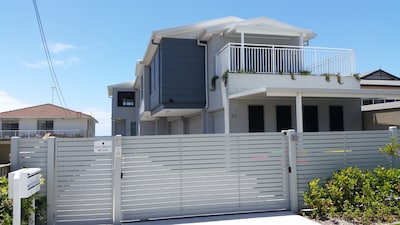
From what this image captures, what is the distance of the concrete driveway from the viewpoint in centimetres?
568

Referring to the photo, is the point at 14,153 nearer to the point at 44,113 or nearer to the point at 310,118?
the point at 310,118

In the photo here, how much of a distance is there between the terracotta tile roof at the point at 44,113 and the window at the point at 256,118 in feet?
91.5

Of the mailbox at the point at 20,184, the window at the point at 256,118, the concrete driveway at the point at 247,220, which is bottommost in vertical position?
the concrete driveway at the point at 247,220

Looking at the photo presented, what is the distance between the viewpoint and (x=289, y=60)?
12953 millimetres

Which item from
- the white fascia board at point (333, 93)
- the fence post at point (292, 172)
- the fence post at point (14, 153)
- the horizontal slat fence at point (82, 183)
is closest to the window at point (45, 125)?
the white fascia board at point (333, 93)

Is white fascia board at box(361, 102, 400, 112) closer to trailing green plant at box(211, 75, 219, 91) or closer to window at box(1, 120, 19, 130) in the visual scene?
trailing green plant at box(211, 75, 219, 91)

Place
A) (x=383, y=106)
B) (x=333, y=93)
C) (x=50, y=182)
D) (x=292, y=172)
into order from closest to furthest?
(x=50, y=182) → (x=292, y=172) → (x=333, y=93) → (x=383, y=106)

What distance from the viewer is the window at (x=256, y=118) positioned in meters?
11.9

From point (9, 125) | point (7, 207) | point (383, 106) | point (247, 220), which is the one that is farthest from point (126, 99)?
point (7, 207)

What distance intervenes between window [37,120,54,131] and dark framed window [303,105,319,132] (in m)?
29.9

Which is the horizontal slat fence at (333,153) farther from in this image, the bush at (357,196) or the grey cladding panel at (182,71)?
the grey cladding panel at (182,71)

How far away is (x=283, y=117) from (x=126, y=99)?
18.6 metres

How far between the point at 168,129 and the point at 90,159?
14920mm

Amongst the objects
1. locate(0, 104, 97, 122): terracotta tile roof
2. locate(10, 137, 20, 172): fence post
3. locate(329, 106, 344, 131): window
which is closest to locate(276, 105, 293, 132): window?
locate(329, 106, 344, 131): window
